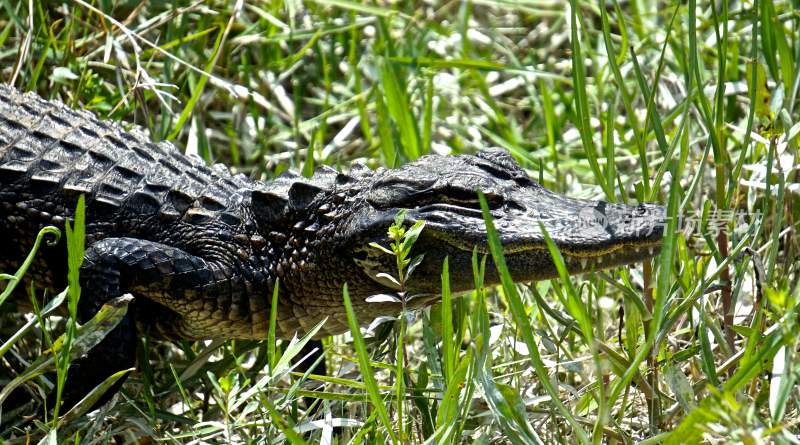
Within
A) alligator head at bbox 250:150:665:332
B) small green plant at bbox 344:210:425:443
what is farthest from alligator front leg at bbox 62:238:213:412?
small green plant at bbox 344:210:425:443

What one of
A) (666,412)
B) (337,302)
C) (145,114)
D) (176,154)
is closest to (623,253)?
(666,412)

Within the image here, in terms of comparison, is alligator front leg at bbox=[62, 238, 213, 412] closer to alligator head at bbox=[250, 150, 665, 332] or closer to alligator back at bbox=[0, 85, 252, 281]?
alligator back at bbox=[0, 85, 252, 281]

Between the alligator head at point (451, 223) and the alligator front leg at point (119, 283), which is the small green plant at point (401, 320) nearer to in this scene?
the alligator head at point (451, 223)

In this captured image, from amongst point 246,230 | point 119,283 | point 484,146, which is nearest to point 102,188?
point 119,283

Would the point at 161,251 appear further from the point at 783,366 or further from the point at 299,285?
the point at 783,366

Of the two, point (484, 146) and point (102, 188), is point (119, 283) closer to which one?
point (102, 188)

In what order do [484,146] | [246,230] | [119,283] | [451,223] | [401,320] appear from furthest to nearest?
[484,146]
[246,230]
[119,283]
[451,223]
[401,320]
